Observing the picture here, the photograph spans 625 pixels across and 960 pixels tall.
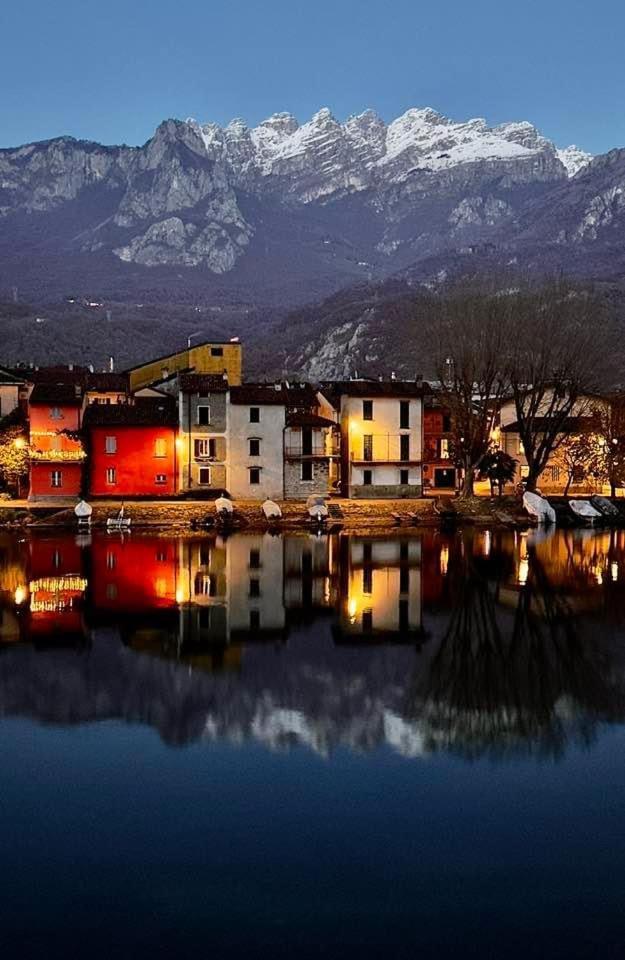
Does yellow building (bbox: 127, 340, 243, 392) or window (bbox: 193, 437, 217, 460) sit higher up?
yellow building (bbox: 127, 340, 243, 392)

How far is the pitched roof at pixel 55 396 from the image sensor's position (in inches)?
2451

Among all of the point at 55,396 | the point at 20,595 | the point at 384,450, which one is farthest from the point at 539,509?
the point at 20,595

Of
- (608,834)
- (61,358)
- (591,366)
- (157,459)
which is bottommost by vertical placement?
(608,834)

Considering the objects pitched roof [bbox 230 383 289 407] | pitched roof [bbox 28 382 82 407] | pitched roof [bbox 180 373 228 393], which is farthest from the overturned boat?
pitched roof [bbox 28 382 82 407]

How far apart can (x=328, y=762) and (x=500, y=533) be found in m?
40.9

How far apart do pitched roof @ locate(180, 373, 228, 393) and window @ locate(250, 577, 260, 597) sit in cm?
2673

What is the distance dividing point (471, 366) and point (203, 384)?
56.8ft

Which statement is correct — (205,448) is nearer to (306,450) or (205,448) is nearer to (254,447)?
(254,447)

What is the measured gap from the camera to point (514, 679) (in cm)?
2278

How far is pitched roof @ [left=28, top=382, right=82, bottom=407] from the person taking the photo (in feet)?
204

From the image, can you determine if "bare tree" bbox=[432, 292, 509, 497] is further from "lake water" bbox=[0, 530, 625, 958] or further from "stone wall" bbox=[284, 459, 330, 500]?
"lake water" bbox=[0, 530, 625, 958]

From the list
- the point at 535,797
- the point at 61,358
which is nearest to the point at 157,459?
the point at 535,797

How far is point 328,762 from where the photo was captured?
56.2 feet

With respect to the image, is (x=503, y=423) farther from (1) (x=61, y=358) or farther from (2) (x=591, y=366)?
(1) (x=61, y=358)
